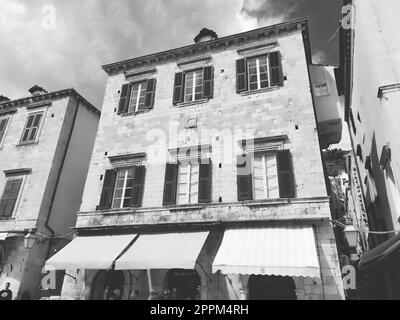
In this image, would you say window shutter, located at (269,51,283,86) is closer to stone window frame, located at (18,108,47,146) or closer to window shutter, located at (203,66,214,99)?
window shutter, located at (203,66,214,99)

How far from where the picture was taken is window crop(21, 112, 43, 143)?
A: 53.8 ft

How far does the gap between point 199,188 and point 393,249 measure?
241 inches

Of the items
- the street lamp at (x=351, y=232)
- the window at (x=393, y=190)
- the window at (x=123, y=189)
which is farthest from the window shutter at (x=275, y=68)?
the window at (x=123, y=189)

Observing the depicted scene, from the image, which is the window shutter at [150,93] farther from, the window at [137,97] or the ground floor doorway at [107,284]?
the ground floor doorway at [107,284]

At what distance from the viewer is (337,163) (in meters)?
21.4

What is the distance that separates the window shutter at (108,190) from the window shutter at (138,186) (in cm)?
106

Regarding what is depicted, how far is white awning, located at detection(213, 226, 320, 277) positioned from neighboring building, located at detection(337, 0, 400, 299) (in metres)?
1.48

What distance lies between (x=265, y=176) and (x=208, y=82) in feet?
16.0

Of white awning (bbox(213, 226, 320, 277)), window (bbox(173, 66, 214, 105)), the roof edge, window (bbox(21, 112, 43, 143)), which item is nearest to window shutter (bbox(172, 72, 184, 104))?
window (bbox(173, 66, 214, 105))

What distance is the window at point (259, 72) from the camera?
39.1 ft

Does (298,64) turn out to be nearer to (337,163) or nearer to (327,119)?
(327,119)

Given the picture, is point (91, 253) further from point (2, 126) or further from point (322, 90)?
point (2, 126)

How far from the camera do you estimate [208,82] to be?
12797mm

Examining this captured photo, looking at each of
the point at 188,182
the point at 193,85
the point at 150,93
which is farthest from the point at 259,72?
the point at 188,182
